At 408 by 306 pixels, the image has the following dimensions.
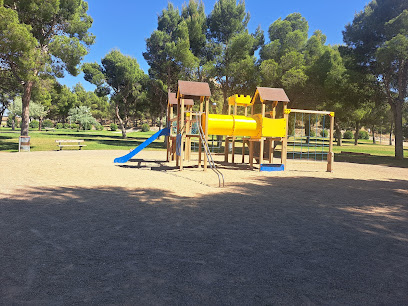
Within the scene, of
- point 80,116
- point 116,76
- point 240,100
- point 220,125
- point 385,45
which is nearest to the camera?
point 220,125

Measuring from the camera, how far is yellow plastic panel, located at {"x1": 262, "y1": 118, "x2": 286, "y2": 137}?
1417 centimetres

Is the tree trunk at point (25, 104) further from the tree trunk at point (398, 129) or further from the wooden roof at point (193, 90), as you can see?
the tree trunk at point (398, 129)

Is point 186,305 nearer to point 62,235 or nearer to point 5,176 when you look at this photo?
point 62,235

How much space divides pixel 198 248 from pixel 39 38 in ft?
74.6

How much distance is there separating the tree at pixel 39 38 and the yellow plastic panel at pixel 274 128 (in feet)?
44.9

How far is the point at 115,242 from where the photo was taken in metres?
4.12

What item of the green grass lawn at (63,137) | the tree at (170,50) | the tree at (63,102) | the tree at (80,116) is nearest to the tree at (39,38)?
the green grass lawn at (63,137)

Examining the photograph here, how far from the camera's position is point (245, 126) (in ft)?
47.3

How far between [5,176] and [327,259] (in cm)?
928

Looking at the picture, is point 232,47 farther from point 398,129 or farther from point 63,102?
point 63,102

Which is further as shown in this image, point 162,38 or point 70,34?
point 162,38

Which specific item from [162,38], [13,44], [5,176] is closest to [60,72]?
[13,44]

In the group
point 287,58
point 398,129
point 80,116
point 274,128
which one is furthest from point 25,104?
point 80,116

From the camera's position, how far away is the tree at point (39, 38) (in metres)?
17.6
